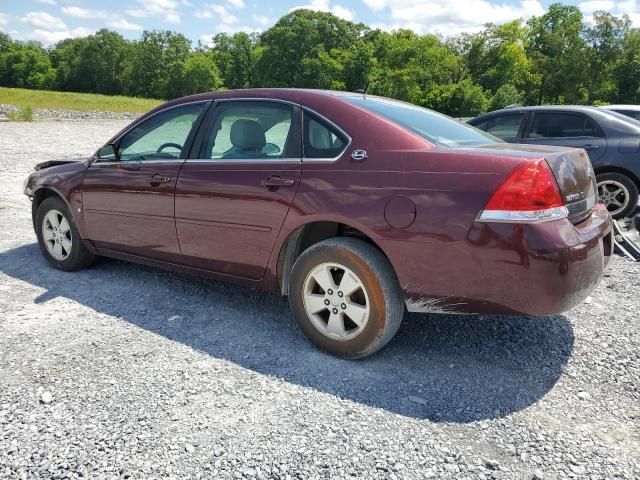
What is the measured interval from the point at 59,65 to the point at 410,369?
102521 mm

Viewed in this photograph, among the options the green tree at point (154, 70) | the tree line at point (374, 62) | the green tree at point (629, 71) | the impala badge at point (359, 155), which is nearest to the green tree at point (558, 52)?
the tree line at point (374, 62)

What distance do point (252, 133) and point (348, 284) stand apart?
130 centimetres

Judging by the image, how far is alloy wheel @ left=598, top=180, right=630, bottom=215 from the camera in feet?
23.2

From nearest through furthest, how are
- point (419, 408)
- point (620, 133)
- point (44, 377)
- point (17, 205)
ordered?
point (419, 408) < point (44, 377) < point (620, 133) < point (17, 205)

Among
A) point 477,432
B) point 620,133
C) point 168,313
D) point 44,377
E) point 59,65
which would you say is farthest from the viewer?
point 59,65

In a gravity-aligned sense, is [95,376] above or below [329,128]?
below

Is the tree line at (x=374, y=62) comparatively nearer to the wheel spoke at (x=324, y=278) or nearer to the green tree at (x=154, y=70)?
the green tree at (x=154, y=70)

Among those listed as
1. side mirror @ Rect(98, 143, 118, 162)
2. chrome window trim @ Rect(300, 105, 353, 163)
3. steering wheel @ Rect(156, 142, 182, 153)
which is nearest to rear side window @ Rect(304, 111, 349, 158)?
chrome window trim @ Rect(300, 105, 353, 163)

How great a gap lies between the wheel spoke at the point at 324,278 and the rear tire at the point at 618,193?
544cm

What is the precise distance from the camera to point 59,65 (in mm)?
89250

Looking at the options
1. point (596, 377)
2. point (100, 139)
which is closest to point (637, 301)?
point (596, 377)

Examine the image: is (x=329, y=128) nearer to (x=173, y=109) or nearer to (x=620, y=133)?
(x=173, y=109)

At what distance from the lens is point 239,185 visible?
345 centimetres

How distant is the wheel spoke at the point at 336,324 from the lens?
3158 millimetres
